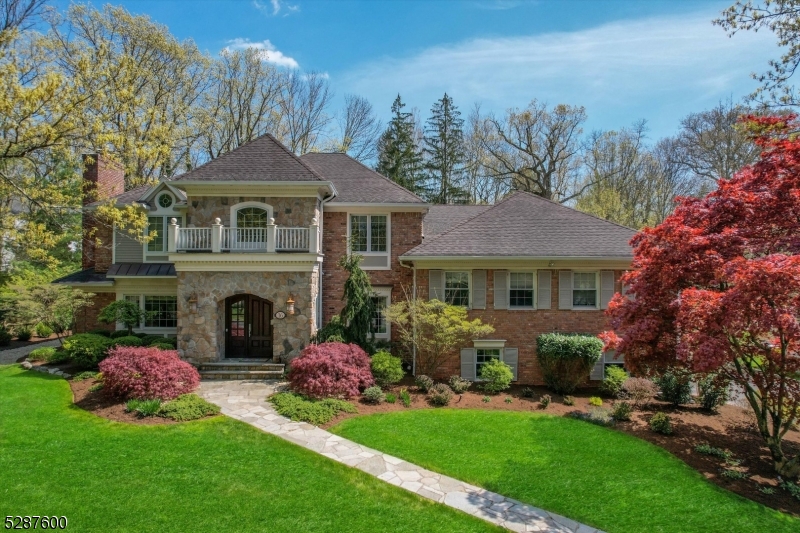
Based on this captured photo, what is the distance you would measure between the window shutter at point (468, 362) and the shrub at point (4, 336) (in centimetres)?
1952

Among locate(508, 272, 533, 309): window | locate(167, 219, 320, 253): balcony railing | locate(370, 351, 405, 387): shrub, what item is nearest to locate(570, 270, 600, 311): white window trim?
locate(508, 272, 533, 309): window

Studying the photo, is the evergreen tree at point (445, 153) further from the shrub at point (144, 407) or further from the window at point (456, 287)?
the shrub at point (144, 407)

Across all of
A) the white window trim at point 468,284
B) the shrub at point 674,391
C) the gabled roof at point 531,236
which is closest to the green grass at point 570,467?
the shrub at point 674,391

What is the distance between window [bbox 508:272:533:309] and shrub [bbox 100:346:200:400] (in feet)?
30.8

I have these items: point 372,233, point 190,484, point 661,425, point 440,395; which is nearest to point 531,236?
point 372,233

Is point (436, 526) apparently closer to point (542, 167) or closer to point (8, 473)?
point (8, 473)

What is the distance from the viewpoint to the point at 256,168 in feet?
43.0

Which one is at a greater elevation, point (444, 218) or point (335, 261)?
point (444, 218)

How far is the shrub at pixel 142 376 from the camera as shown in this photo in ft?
31.3

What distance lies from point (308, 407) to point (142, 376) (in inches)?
154

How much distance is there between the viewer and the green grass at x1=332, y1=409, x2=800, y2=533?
19.3 feet

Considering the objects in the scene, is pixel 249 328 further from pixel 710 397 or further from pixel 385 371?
pixel 710 397

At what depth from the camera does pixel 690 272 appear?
7.57 meters

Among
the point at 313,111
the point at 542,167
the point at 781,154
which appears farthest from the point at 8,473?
the point at 542,167
